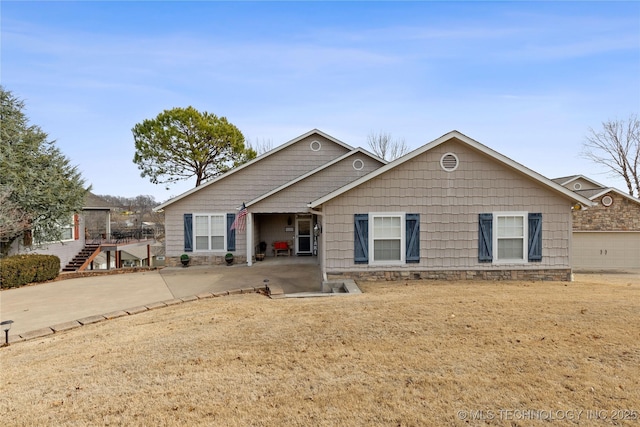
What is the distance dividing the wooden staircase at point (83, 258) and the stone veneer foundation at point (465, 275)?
50.4ft

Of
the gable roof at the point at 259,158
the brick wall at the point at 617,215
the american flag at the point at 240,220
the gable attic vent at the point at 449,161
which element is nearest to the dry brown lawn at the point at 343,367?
the gable attic vent at the point at 449,161

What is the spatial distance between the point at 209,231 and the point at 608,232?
19.7 metres

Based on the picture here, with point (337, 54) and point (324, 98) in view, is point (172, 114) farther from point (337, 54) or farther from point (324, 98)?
point (337, 54)

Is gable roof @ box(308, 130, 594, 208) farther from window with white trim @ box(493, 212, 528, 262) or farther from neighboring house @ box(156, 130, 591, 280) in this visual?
window with white trim @ box(493, 212, 528, 262)

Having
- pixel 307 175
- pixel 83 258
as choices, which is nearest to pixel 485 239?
pixel 307 175

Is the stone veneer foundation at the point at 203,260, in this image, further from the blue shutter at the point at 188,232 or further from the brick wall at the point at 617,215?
the brick wall at the point at 617,215

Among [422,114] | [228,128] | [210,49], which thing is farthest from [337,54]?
[228,128]

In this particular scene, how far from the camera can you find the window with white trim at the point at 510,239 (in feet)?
35.4

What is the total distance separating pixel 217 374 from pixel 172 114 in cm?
2549

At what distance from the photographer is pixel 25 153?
14.8 metres

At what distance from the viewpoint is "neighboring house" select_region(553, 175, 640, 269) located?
1745 centimetres

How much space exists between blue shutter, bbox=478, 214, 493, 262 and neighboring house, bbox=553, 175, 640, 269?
10535mm

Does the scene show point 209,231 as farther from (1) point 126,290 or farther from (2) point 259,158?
(1) point 126,290

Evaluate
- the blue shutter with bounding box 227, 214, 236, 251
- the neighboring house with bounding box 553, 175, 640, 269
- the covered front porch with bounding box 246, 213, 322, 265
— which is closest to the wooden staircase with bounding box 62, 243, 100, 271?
the blue shutter with bounding box 227, 214, 236, 251
